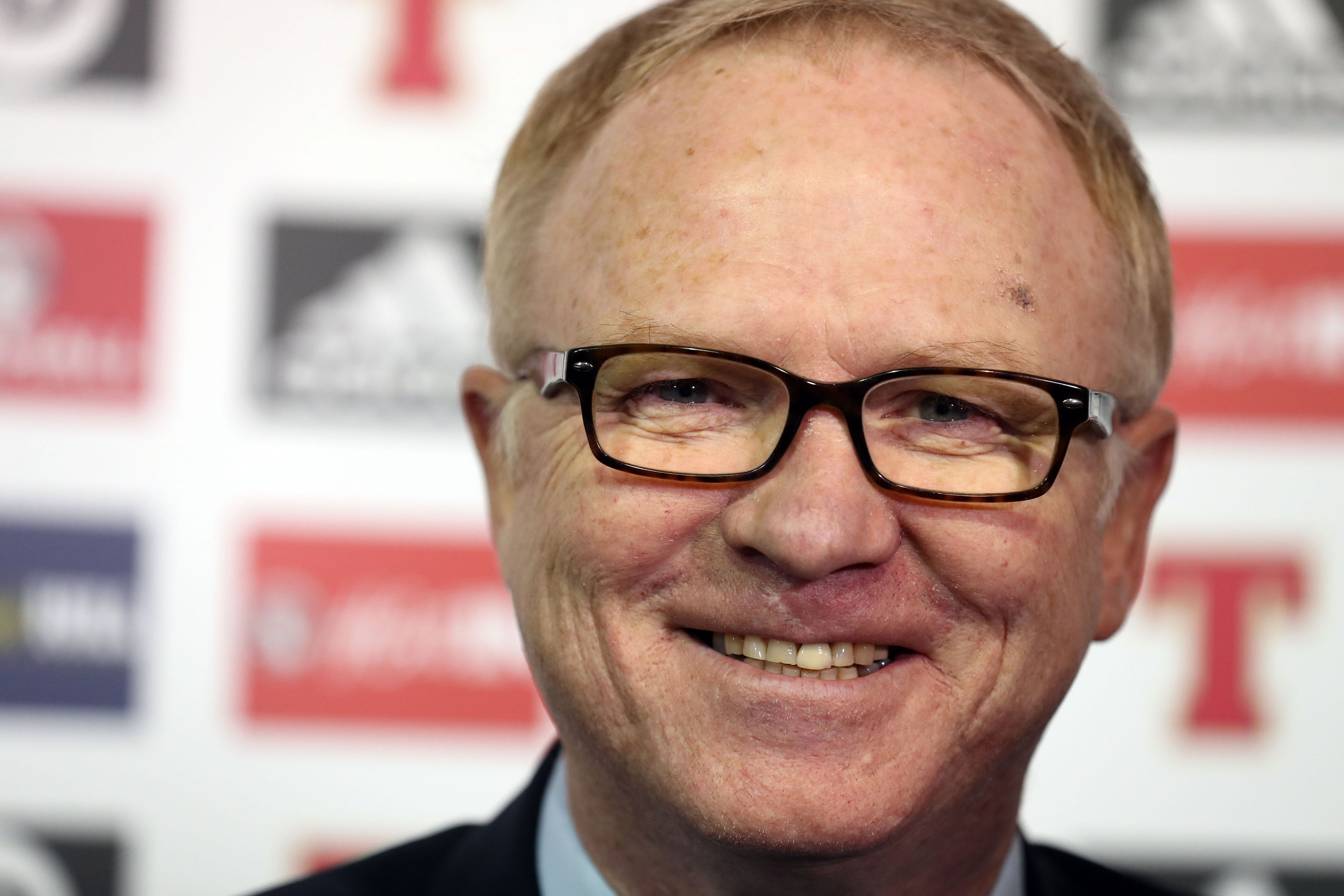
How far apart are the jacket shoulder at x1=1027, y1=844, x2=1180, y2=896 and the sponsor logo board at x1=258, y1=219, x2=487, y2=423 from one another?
60.1 inches

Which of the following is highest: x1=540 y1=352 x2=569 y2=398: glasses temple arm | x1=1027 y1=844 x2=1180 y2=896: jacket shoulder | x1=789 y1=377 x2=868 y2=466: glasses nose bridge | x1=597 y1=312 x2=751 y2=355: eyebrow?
x1=597 y1=312 x2=751 y2=355: eyebrow

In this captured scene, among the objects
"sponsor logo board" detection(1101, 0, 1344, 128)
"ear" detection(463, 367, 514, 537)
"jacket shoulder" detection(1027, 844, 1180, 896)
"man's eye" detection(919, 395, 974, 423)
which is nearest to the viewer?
"man's eye" detection(919, 395, 974, 423)

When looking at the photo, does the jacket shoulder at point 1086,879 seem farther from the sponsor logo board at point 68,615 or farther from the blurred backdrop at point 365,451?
the sponsor logo board at point 68,615

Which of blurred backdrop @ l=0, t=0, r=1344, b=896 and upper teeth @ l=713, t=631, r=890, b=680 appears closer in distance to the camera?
upper teeth @ l=713, t=631, r=890, b=680

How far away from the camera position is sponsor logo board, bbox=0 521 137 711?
2.65m

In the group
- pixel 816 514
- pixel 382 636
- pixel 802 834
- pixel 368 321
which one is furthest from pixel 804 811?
pixel 368 321

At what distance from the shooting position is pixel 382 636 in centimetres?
265

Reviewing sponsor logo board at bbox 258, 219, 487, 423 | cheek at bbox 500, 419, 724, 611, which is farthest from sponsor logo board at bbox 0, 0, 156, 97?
cheek at bbox 500, 419, 724, 611

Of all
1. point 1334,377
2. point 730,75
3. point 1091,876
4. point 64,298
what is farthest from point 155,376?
point 1334,377

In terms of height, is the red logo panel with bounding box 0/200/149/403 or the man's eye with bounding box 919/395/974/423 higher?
the man's eye with bounding box 919/395/974/423

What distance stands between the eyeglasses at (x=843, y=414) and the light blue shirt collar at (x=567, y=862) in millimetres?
453

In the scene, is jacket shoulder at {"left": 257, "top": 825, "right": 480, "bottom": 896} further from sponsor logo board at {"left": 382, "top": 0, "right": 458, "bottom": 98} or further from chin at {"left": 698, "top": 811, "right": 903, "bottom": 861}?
sponsor logo board at {"left": 382, "top": 0, "right": 458, "bottom": 98}

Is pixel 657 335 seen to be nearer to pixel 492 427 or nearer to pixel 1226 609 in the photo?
pixel 492 427

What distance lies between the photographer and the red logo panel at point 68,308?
266 centimetres
